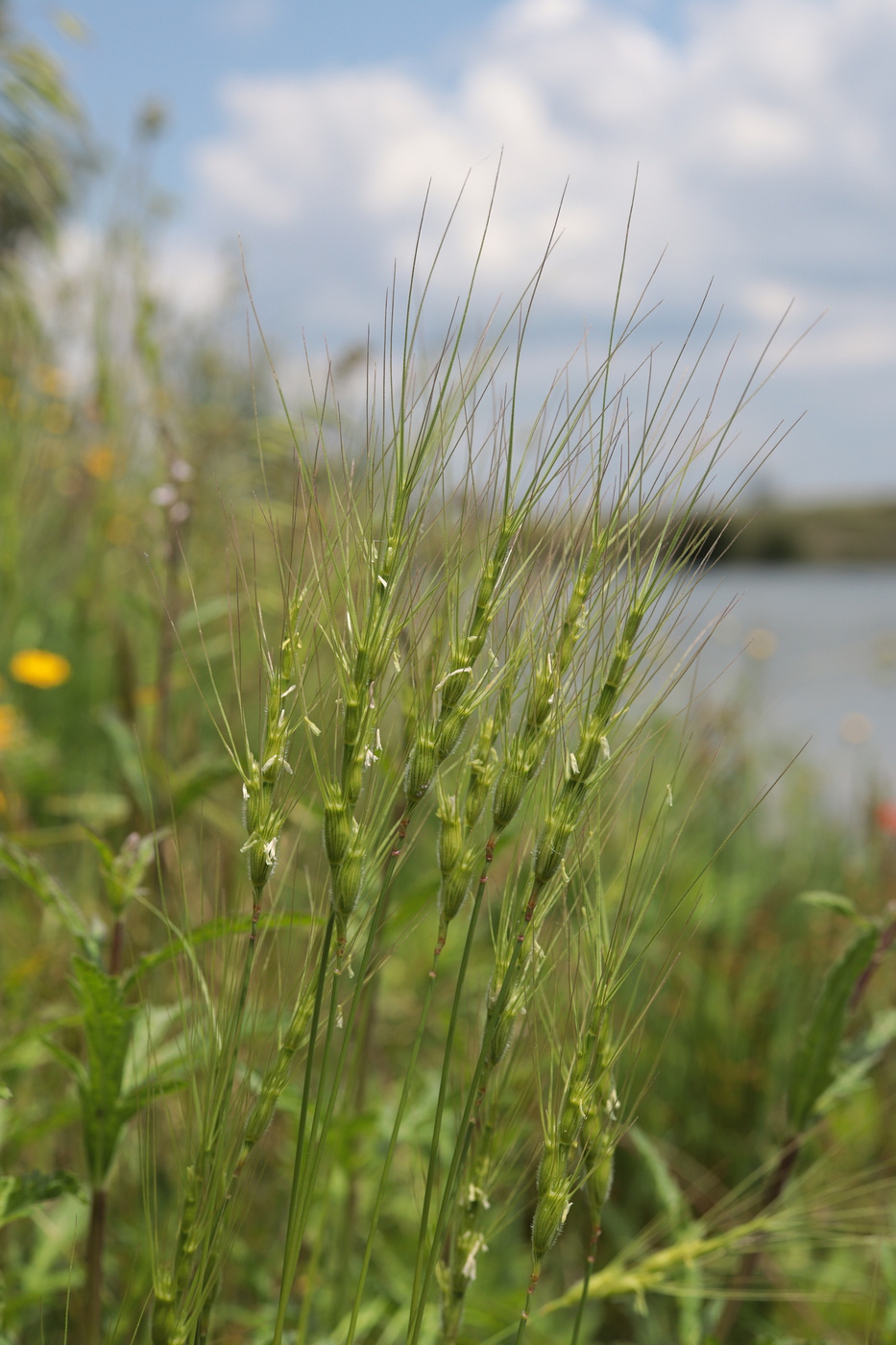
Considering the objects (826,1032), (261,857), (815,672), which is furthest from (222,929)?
(815,672)

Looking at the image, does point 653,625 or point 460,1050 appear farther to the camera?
point 460,1050

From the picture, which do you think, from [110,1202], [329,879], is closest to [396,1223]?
[110,1202]

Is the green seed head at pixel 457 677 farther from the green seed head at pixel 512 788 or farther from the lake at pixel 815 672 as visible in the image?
the lake at pixel 815 672

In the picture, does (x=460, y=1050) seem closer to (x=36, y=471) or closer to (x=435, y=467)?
(x=435, y=467)

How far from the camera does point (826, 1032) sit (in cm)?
99

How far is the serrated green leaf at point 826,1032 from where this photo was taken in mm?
983

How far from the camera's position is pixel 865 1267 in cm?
186

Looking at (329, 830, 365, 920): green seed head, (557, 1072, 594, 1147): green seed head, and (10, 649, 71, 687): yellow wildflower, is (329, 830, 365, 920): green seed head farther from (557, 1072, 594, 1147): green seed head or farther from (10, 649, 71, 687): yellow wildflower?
(10, 649, 71, 687): yellow wildflower

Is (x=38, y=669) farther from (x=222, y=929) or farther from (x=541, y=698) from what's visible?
(x=541, y=698)

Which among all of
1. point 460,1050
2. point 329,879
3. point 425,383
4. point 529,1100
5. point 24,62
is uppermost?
point 24,62

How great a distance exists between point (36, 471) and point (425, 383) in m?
2.76

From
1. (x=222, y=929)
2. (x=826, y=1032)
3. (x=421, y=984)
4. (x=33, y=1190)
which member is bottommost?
(x=421, y=984)

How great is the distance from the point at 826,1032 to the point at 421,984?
4.79ft

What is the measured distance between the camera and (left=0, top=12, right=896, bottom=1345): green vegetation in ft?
2.11
